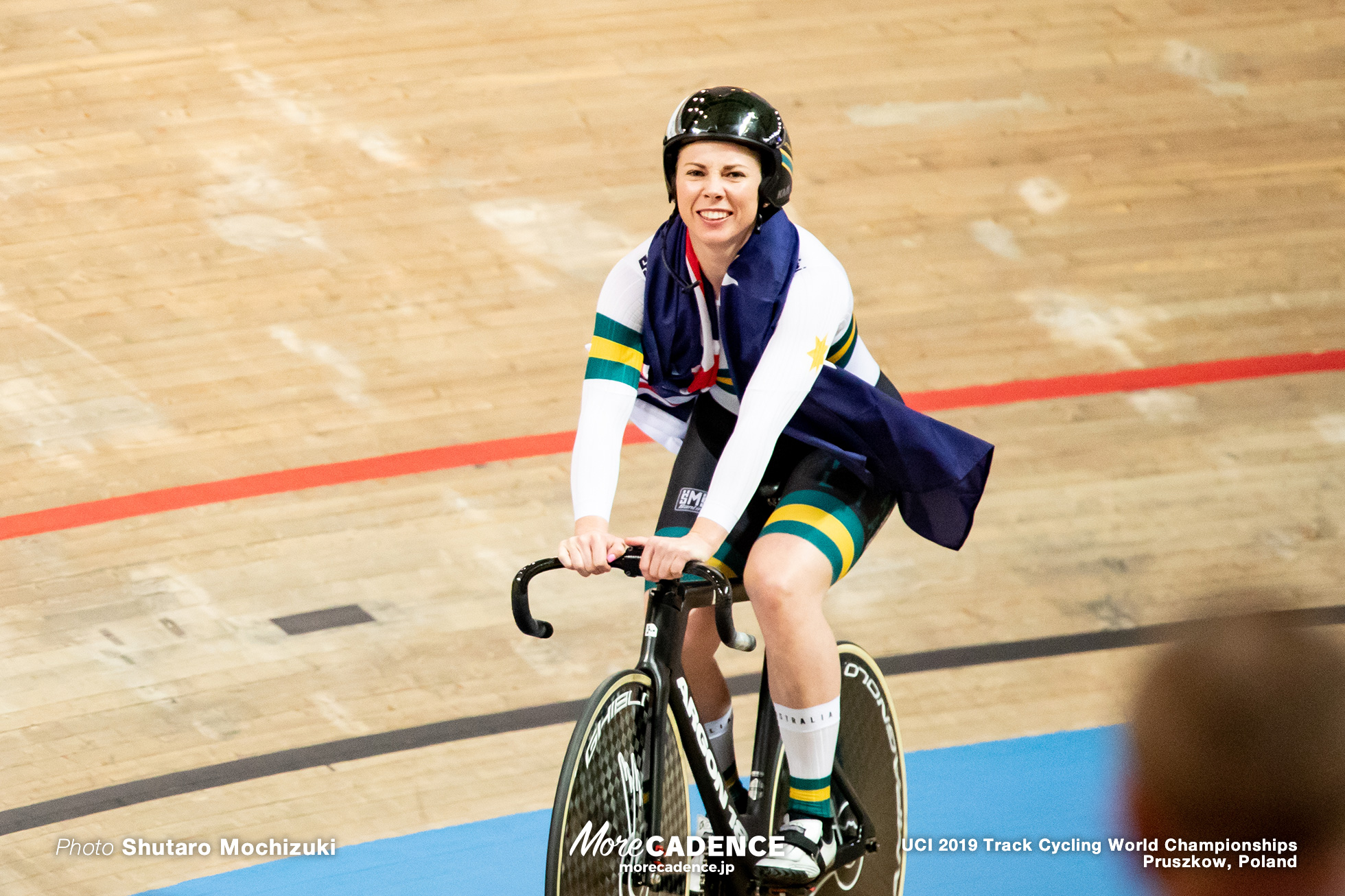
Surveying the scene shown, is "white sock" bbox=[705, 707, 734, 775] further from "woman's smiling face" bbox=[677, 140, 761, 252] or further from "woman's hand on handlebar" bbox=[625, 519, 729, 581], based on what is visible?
"woman's smiling face" bbox=[677, 140, 761, 252]

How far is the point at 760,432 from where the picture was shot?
218 centimetres

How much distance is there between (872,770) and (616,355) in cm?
99

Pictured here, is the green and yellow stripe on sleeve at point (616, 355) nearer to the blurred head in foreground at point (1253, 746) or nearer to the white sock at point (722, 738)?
the white sock at point (722, 738)

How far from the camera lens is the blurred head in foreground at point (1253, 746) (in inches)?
30.0

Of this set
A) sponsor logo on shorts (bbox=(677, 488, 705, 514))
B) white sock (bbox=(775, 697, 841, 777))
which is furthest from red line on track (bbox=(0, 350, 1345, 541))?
white sock (bbox=(775, 697, 841, 777))

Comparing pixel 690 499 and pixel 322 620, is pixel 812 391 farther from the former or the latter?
pixel 322 620

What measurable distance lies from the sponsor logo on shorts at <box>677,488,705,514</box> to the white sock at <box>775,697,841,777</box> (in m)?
0.36

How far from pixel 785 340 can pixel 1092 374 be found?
2.75 metres

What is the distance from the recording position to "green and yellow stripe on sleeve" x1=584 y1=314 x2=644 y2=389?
7.62 ft

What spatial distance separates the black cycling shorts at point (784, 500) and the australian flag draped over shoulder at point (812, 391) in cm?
5

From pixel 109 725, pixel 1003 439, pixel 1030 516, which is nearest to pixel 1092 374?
pixel 1003 439

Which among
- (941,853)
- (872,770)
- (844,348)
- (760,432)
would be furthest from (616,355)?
(941,853)

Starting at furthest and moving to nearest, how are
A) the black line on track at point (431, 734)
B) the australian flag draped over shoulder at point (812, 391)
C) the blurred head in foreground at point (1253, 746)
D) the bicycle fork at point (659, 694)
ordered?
the black line on track at point (431, 734) → the australian flag draped over shoulder at point (812, 391) → the bicycle fork at point (659, 694) → the blurred head in foreground at point (1253, 746)

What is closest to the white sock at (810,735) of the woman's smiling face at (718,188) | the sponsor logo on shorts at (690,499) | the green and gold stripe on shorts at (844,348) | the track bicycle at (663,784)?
the track bicycle at (663,784)
